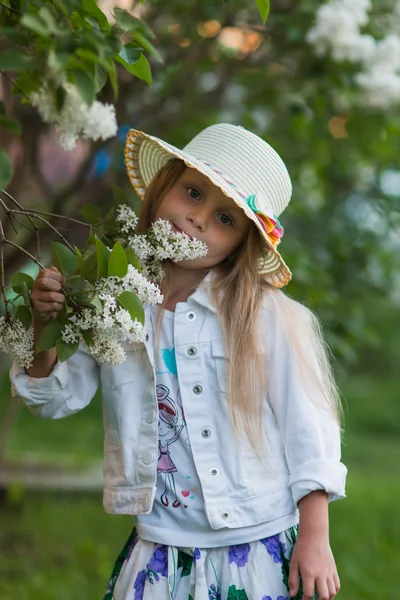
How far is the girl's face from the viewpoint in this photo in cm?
197

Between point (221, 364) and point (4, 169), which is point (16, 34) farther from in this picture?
point (221, 364)

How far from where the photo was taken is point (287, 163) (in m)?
3.82

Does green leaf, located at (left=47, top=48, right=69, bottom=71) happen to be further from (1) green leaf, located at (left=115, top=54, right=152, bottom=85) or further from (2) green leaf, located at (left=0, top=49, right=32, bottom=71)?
(1) green leaf, located at (left=115, top=54, right=152, bottom=85)

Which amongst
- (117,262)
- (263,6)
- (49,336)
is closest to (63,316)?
(49,336)

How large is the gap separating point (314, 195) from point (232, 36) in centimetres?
83

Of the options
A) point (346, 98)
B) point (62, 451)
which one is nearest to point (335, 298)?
point (346, 98)

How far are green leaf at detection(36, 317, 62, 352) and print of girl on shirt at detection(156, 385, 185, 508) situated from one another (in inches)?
16.7

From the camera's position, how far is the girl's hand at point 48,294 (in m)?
1.64

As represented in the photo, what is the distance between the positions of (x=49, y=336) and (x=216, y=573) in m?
0.68

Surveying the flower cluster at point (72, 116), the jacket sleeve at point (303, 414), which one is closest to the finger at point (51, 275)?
the flower cluster at point (72, 116)

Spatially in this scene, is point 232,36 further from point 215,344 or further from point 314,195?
point 215,344

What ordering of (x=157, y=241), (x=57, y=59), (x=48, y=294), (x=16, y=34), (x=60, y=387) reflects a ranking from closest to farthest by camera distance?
(x=57, y=59) → (x=16, y=34) → (x=48, y=294) → (x=157, y=241) → (x=60, y=387)

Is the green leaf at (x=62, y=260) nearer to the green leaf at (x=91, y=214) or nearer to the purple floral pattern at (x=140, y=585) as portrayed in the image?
the green leaf at (x=91, y=214)

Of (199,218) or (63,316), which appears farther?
(199,218)
